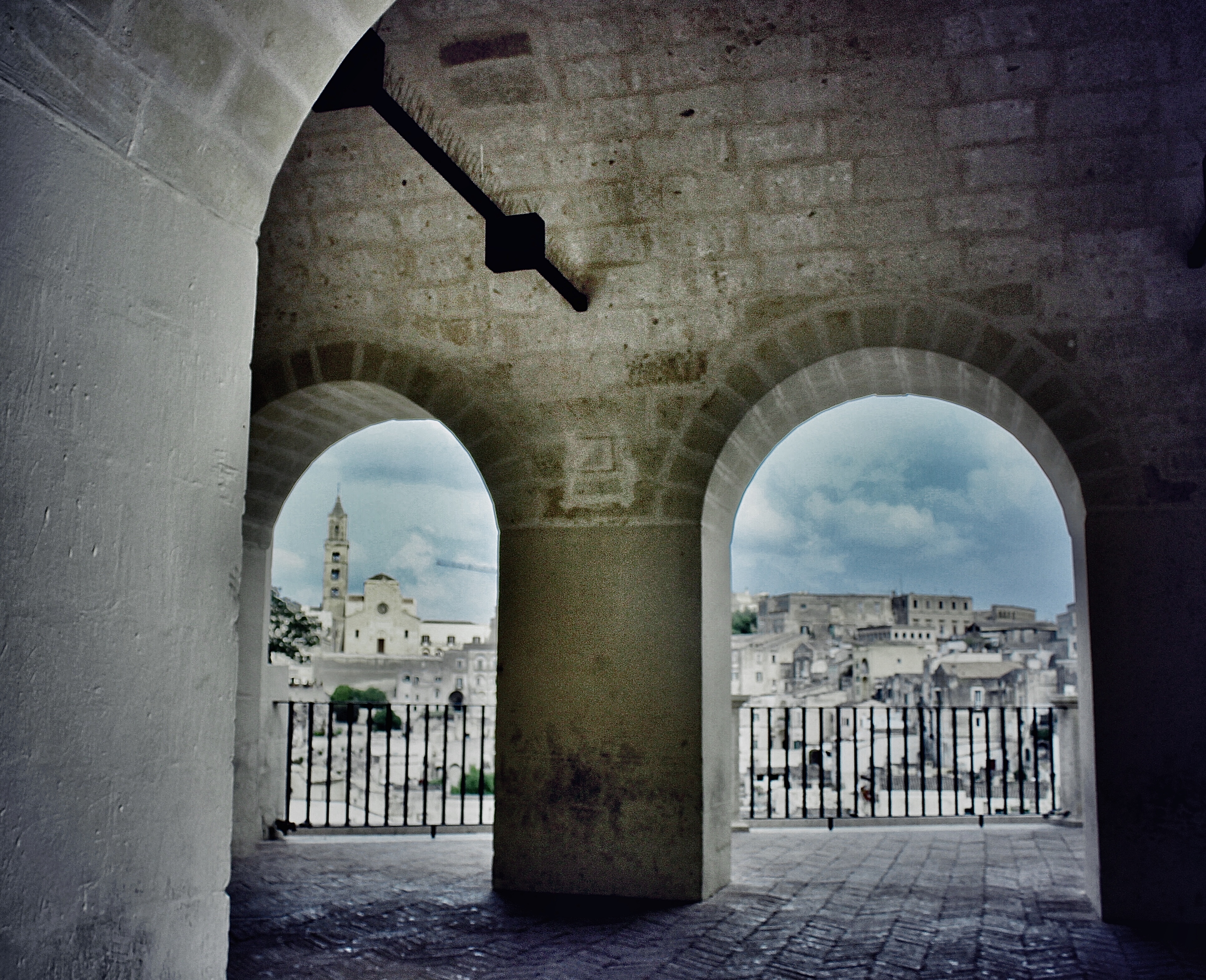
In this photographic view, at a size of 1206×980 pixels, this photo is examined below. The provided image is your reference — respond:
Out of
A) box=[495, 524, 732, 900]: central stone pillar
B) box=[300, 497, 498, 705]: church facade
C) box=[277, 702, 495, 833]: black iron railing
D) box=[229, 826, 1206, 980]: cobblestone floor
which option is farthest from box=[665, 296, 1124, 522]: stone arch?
box=[300, 497, 498, 705]: church facade

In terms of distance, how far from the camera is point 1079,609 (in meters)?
5.63

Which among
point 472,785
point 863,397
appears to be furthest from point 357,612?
point 863,397

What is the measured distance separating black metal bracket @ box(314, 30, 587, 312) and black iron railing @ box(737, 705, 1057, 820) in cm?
420

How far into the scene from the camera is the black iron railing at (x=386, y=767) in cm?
775

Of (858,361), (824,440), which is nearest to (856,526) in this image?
(824,440)

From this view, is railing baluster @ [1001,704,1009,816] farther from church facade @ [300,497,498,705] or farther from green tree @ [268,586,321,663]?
church facade @ [300,497,498,705]

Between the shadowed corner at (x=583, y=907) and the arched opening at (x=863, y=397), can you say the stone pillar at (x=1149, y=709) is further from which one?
the shadowed corner at (x=583, y=907)

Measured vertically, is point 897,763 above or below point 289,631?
below

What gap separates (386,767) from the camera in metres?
8.09

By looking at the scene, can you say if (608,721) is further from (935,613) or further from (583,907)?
(935,613)

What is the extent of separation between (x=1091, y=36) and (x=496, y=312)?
340cm

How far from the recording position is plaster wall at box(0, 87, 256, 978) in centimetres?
140

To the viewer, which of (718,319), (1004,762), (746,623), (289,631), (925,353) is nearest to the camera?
(925,353)

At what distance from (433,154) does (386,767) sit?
15.9 ft
